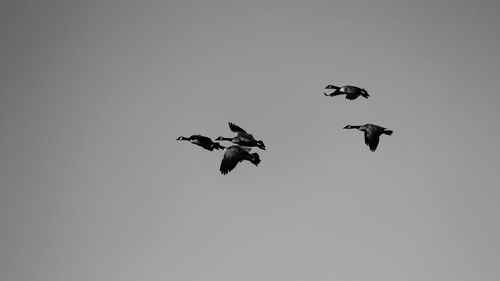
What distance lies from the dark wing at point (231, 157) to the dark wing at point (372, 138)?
7304 millimetres

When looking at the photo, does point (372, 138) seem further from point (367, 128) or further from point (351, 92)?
point (351, 92)

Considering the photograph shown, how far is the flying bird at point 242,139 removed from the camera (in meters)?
37.1

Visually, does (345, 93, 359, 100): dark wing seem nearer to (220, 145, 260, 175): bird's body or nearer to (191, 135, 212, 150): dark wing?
(220, 145, 260, 175): bird's body

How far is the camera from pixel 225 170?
35281mm

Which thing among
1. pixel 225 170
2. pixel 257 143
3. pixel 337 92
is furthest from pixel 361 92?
pixel 225 170

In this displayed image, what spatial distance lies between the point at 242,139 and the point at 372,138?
767cm

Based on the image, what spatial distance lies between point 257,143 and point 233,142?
173cm

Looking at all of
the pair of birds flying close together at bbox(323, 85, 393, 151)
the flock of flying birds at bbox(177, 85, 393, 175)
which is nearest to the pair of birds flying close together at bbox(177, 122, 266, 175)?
the flock of flying birds at bbox(177, 85, 393, 175)

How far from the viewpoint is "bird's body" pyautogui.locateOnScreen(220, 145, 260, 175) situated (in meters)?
35.7

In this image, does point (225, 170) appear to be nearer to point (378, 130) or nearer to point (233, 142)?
point (233, 142)

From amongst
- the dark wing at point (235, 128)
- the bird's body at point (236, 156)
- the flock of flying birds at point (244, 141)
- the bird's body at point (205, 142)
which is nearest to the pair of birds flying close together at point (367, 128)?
the flock of flying birds at point (244, 141)

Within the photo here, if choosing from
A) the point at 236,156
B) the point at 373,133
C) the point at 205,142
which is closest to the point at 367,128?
the point at 373,133

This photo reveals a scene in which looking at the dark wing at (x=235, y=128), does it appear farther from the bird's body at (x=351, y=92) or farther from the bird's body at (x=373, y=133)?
the bird's body at (x=373, y=133)

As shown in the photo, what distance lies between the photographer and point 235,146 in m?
36.8
